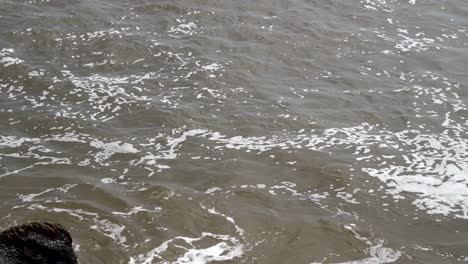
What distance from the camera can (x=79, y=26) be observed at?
794cm

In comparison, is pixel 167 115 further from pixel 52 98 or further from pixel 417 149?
pixel 417 149

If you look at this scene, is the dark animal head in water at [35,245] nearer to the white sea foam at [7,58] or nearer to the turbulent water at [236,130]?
the turbulent water at [236,130]

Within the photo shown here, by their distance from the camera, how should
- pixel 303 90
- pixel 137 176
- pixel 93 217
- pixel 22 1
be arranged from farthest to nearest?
1. pixel 22 1
2. pixel 303 90
3. pixel 137 176
4. pixel 93 217

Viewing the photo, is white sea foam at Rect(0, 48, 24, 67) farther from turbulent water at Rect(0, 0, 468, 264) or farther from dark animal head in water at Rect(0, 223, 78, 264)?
dark animal head in water at Rect(0, 223, 78, 264)

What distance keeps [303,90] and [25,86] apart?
3.27 m

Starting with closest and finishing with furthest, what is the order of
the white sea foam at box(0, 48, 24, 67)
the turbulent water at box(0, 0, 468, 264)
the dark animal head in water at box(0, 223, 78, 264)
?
the dark animal head in water at box(0, 223, 78, 264) < the turbulent water at box(0, 0, 468, 264) < the white sea foam at box(0, 48, 24, 67)

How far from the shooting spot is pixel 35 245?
11.2ft

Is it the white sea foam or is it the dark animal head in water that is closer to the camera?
the dark animal head in water

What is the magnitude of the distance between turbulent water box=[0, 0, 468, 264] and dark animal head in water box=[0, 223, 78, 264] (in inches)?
29.3

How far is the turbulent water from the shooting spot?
4.60 metres

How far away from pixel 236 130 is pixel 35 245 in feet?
9.65

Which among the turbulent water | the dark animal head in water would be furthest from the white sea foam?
the dark animal head in water

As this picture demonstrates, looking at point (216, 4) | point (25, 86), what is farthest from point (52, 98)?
point (216, 4)

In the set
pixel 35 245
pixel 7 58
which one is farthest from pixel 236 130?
pixel 7 58
